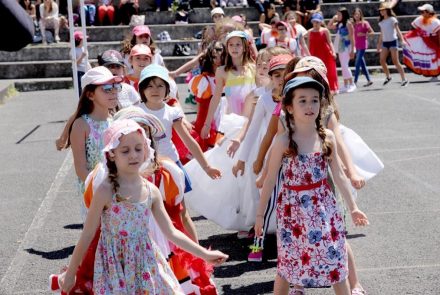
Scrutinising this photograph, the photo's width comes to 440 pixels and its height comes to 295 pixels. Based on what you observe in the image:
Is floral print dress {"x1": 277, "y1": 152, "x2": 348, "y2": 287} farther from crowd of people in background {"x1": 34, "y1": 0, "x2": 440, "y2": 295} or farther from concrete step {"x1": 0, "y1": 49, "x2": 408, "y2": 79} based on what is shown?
concrete step {"x1": 0, "y1": 49, "x2": 408, "y2": 79}

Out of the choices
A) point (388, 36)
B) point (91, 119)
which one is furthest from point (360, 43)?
point (91, 119)

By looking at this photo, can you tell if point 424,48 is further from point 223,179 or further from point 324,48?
point 223,179

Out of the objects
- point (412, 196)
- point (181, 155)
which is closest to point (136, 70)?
point (181, 155)

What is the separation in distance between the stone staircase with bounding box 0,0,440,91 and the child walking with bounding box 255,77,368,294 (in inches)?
699

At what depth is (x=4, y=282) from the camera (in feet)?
21.0

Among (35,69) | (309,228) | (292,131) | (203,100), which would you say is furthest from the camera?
(35,69)

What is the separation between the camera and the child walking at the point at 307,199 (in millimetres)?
4961

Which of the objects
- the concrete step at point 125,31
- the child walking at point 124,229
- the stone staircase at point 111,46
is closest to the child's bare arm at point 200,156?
Answer: the child walking at point 124,229

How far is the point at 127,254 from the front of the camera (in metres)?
4.37

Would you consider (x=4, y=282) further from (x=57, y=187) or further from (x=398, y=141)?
(x=398, y=141)

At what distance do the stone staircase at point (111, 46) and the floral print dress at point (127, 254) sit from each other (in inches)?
726

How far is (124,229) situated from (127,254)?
12 cm

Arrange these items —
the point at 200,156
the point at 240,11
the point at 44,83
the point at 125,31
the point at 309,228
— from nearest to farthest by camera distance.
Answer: the point at 309,228 → the point at 200,156 → the point at 44,83 → the point at 125,31 → the point at 240,11

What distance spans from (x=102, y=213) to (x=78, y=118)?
1.89 metres
